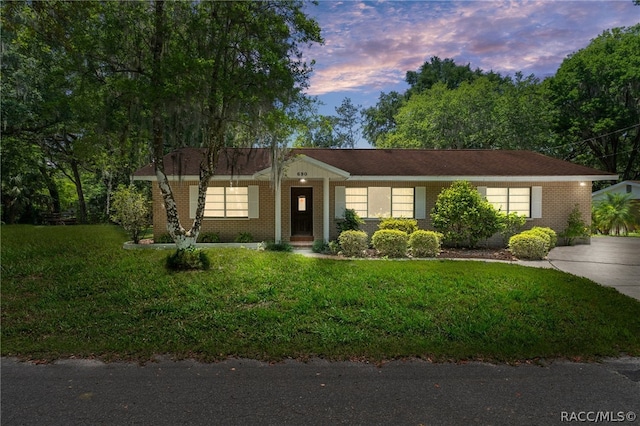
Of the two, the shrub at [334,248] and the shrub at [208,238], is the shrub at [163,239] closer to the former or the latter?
the shrub at [208,238]

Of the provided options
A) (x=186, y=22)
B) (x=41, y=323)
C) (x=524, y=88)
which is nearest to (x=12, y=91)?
(x=186, y=22)

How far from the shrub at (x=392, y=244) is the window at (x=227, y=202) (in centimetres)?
547

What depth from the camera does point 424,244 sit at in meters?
11.8

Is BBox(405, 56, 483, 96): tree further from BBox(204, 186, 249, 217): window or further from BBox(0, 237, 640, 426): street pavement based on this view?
BBox(0, 237, 640, 426): street pavement

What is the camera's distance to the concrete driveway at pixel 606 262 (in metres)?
8.62

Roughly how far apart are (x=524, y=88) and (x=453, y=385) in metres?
31.6

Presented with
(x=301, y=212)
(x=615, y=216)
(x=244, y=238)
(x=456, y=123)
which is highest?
(x=456, y=123)

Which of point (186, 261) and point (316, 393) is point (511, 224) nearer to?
point (186, 261)

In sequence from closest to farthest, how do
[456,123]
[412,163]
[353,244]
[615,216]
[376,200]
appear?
[353,244] < [376,200] < [412,163] < [615,216] < [456,123]

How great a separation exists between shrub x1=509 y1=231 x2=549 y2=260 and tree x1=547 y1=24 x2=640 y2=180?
21.2 meters

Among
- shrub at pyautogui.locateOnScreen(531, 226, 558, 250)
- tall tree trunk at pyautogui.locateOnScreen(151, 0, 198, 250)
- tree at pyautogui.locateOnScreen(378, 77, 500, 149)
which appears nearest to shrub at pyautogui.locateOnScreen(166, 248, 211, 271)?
tall tree trunk at pyautogui.locateOnScreen(151, 0, 198, 250)

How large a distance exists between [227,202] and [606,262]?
41.2ft

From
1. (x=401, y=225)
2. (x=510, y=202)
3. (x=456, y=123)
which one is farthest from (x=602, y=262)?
(x=456, y=123)

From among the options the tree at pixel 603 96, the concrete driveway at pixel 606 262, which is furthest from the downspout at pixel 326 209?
the tree at pixel 603 96
